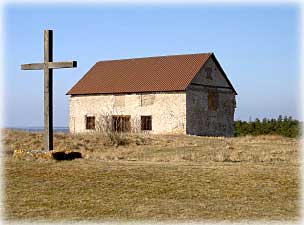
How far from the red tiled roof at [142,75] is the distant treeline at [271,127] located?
881 centimetres

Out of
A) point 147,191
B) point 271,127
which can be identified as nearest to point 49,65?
point 147,191

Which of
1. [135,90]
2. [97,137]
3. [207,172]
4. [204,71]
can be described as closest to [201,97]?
[204,71]

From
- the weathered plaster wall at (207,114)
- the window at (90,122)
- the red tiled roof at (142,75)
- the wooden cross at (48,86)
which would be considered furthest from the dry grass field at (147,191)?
the window at (90,122)

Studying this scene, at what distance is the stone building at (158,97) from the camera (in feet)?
125

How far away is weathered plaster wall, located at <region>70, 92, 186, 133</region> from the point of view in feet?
124

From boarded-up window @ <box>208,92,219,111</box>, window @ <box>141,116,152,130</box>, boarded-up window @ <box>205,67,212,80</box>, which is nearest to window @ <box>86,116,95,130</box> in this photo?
window @ <box>141,116,152,130</box>

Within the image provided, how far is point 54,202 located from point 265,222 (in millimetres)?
3906

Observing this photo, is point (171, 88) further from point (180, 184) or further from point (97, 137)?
point (180, 184)

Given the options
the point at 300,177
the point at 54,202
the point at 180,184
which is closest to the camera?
the point at 54,202

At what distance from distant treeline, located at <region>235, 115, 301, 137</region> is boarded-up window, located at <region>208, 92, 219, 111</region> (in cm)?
567

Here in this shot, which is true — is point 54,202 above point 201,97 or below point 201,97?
below

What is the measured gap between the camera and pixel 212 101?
41500 mm

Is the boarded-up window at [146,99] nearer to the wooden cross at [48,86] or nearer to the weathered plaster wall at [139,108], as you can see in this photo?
the weathered plaster wall at [139,108]

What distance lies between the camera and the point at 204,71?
132ft
